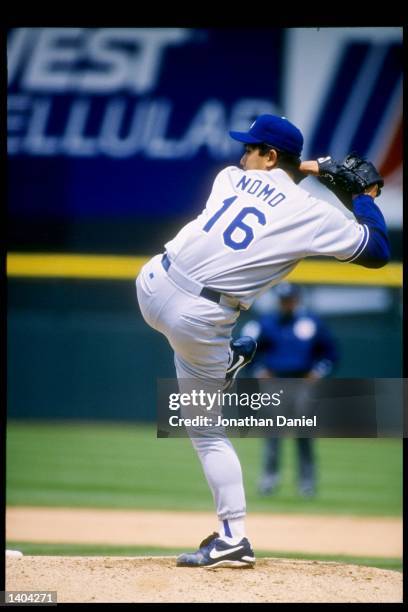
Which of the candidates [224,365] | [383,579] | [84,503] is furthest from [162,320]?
[84,503]

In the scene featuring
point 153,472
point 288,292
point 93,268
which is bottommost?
point 153,472

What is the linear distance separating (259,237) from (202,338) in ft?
1.18

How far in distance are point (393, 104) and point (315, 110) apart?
0.81m

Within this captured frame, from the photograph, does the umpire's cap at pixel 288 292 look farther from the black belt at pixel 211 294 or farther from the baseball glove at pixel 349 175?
the black belt at pixel 211 294

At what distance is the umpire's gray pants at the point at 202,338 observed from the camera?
121 inches

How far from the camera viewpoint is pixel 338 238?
9.85 feet

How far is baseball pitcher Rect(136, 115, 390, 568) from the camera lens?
303 cm

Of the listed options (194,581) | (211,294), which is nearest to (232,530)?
(194,581)

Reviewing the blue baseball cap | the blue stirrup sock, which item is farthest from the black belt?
the blue stirrup sock

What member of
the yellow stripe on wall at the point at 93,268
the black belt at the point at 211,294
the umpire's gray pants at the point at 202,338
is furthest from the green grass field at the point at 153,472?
the black belt at the point at 211,294

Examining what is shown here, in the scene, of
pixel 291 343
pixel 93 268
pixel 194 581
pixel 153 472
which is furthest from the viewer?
pixel 93 268

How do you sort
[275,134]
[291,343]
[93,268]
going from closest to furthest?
[275,134], [291,343], [93,268]

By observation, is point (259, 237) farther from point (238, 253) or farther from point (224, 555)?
point (224, 555)

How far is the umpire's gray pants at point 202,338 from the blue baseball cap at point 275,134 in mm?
496
